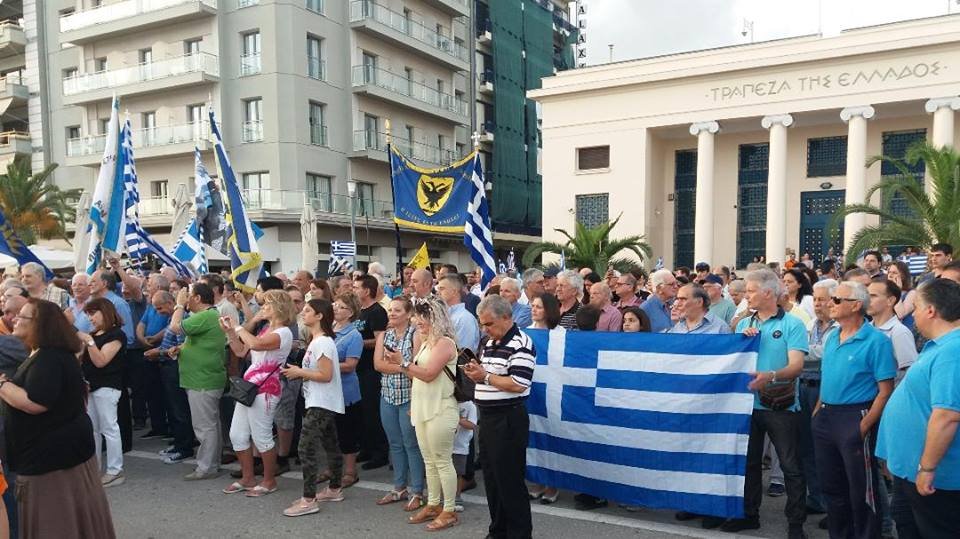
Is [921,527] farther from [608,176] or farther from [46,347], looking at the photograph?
[608,176]

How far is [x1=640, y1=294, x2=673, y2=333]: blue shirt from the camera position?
701cm

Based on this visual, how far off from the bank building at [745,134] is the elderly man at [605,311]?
23.4m

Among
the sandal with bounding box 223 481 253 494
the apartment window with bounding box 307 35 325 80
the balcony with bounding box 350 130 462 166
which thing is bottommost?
the sandal with bounding box 223 481 253 494

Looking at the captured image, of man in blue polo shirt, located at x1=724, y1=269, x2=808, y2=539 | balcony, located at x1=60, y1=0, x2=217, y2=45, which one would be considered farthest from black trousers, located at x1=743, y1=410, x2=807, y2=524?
balcony, located at x1=60, y1=0, x2=217, y2=45

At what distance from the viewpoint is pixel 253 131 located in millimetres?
29438

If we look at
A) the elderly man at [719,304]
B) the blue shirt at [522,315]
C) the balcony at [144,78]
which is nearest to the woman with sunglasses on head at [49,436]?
the blue shirt at [522,315]

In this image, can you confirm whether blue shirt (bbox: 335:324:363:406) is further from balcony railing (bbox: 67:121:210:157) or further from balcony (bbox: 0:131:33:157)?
balcony (bbox: 0:131:33:157)

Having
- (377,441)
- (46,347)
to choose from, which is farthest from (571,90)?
(46,347)

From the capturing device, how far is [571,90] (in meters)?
31.1

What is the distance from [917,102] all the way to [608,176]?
1231 centimetres

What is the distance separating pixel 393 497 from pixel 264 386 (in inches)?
57.6

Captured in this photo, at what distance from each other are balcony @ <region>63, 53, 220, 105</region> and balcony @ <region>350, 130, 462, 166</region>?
687 cm

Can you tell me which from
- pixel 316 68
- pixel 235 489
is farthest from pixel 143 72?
pixel 235 489

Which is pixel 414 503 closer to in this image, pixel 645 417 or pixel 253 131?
pixel 645 417
